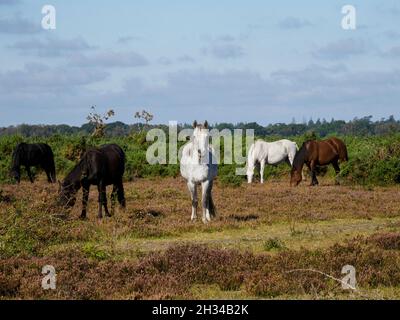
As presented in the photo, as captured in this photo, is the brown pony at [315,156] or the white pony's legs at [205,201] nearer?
the white pony's legs at [205,201]

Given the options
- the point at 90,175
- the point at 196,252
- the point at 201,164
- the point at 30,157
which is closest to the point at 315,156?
the point at 30,157

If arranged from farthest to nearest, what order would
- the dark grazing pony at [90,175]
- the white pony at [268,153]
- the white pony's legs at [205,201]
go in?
the white pony at [268,153]
the dark grazing pony at [90,175]
the white pony's legs at [205,201]

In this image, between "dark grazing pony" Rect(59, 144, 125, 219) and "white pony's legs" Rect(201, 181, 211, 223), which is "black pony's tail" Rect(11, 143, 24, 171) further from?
"white pony's legs" Rect(201, 181, 211, 223)

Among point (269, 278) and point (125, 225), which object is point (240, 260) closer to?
point (269, 278)

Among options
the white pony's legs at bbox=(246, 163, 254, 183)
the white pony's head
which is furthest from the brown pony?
the white pony's head

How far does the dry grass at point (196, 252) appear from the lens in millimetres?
10859

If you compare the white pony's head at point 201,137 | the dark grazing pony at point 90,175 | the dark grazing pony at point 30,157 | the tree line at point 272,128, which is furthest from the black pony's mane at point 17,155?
the tree line at point 272,128

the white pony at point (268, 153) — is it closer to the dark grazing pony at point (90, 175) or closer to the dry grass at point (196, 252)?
the dry grass at point (196, 252)

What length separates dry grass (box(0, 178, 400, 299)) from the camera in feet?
35.6

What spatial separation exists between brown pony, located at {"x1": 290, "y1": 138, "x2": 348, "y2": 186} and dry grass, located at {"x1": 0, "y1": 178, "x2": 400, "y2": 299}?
896 centimetres

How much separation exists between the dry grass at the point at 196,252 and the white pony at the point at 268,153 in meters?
12.9

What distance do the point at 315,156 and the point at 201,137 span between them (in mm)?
14875

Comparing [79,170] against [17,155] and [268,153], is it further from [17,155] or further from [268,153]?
[268,153]

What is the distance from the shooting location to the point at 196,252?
42.6ft
